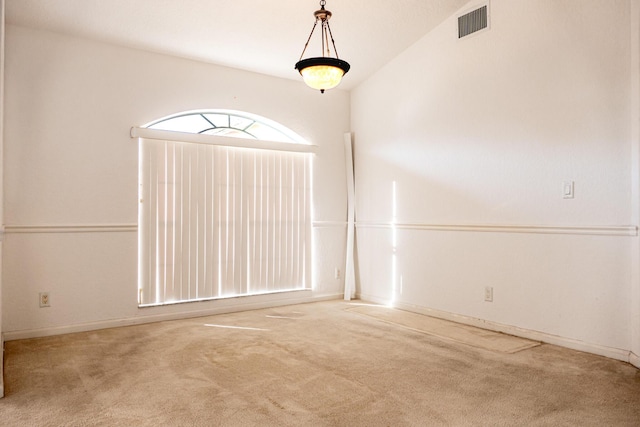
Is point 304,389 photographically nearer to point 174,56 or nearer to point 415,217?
point 415,217

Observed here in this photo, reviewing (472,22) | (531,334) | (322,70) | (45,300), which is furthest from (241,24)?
(531,334)

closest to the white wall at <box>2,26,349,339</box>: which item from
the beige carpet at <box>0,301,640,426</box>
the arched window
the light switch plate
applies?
the arched window

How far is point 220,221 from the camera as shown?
4621 millimetres

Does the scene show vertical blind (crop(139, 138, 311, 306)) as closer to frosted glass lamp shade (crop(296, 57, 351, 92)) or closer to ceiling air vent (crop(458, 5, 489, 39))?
frosted glass lamp shade (crop(296, 57, 351, 92))

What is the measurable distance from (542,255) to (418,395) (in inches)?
69.9

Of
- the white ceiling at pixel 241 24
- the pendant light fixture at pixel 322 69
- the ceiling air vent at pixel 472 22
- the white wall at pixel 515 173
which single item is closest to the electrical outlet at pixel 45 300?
the white ceiling at pixel 241 24

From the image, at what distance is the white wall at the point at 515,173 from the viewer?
3131 millimetres

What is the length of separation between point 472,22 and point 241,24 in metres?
2.13

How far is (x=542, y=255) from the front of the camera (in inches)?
139

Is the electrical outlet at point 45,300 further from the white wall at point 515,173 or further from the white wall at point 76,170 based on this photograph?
the white wall at point 515,173

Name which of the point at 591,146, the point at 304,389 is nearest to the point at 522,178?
the point at 591,146

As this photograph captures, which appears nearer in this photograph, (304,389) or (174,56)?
(304,389)

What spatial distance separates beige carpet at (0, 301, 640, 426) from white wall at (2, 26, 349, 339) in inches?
13.9

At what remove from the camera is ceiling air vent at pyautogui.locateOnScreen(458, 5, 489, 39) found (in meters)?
3.99
